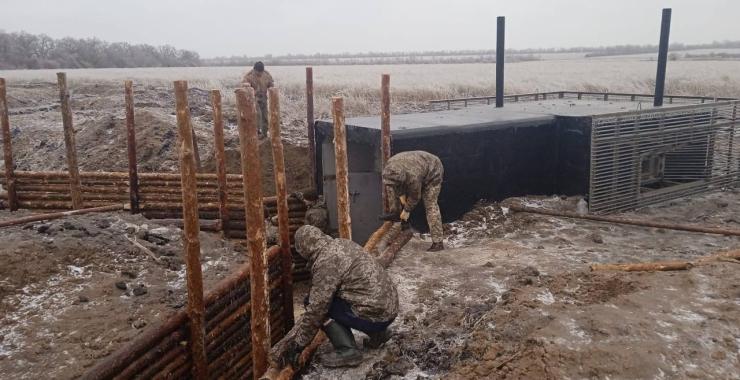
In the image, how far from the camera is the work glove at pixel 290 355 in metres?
4.75

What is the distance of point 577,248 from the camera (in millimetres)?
8094

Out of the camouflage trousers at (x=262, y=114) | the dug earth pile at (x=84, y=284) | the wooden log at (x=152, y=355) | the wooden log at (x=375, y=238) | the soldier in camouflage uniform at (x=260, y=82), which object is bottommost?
the dug earth pile at (x=84, y=284)

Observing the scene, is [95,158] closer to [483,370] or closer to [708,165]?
[483,370]

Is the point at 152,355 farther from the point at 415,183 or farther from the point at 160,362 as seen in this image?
the point at 415,183

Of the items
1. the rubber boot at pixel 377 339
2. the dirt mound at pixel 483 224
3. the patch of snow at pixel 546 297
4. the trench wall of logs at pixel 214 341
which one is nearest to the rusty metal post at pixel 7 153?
the trench wall of logs at pixel 214 341

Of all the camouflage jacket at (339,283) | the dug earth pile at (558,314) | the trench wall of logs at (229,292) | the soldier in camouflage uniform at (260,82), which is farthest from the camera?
the soldier in camouflage uniform at (260,82)

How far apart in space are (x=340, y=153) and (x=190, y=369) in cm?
297

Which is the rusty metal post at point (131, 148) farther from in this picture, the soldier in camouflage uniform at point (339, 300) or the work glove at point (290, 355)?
the work glove at point (290, 355)

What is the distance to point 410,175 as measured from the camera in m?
7.77

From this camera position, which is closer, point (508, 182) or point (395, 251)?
point (395, 251)

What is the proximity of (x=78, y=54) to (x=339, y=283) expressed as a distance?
63.2 meters

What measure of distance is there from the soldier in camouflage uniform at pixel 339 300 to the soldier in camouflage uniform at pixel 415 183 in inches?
111

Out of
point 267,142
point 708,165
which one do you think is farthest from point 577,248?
point 267,142

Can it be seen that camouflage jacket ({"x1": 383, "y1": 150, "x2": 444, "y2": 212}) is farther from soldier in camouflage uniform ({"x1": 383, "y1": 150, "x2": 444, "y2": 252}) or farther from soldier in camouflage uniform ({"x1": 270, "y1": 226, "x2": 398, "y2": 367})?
soldier in camouflage uniform ({"x1": 270, "y1": 226, "x2": 398, "y2": 367})
